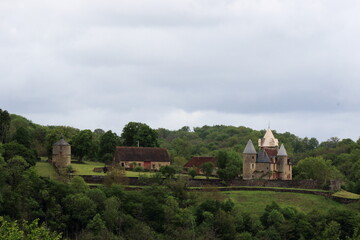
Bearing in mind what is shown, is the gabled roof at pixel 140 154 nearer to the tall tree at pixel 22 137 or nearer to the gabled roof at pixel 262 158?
the tall tree at pixel 22 137

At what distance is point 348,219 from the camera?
220ft

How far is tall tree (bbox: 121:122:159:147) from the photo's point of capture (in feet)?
305

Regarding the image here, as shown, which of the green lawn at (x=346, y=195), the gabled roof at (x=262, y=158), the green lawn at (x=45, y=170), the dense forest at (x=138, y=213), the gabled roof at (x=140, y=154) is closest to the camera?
the dense forest at (x=138, y=213)

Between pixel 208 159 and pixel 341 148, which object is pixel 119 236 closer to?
pixel 208 159

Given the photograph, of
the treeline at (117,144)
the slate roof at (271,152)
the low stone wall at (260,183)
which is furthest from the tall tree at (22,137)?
the slate roof at (271,152)

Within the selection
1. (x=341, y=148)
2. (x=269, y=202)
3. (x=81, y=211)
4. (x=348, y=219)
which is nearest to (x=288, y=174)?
(x=269, y=202)

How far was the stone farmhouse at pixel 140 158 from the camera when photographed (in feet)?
272

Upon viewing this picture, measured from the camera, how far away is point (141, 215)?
68062 mm

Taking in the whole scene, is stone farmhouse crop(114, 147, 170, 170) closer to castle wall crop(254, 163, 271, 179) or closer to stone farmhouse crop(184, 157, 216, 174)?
stone farmhouse crop(184, 157, 216, 174)

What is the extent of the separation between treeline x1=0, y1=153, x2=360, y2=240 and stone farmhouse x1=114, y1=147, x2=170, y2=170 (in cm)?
1269

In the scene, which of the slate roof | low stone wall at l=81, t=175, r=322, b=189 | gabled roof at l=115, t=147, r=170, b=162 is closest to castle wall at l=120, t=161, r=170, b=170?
gabled roof at l=115, t=147, r=170, b=162

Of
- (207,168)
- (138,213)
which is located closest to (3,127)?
(207,168)

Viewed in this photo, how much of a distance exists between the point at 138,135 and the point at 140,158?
9962mm

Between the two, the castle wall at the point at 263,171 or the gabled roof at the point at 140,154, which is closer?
the castle wall at the point at 263,171
